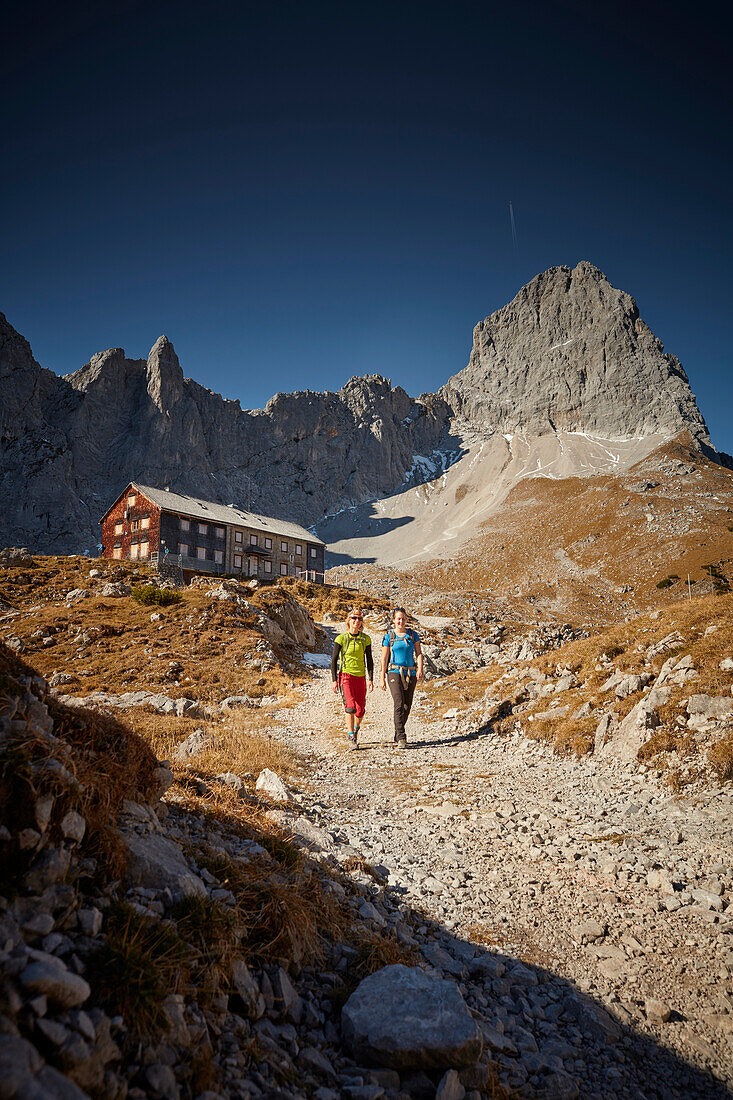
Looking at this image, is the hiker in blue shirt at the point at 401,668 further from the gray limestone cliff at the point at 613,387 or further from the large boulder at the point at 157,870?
the gray limestone cliff at the point at 613,387

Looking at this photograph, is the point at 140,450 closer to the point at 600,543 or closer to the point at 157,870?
the point at 600,543

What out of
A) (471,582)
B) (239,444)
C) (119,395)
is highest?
(119,395)

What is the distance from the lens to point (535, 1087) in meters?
3.35

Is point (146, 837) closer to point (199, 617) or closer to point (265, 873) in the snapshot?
point (265, 873)

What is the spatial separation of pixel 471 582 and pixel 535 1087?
4202 inches

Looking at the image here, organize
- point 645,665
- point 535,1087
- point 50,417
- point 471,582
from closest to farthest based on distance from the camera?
point 535,1087, point 645,665, point 471,582, point 50,417

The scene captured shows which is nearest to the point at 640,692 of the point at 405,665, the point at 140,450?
the point at 405,665

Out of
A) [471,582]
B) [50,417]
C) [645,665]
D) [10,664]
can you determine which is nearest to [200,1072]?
[10,664]

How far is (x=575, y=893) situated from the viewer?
563 cm

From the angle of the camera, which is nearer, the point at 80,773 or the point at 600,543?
the point at 80,773

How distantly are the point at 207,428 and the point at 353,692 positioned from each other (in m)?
185

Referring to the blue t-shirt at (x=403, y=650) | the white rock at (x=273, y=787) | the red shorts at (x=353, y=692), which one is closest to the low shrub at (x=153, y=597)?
the red shorts at (x=353, y=692)

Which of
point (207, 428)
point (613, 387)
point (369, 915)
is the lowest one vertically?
point (369, 915)

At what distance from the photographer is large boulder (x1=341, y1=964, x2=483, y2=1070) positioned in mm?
3131
